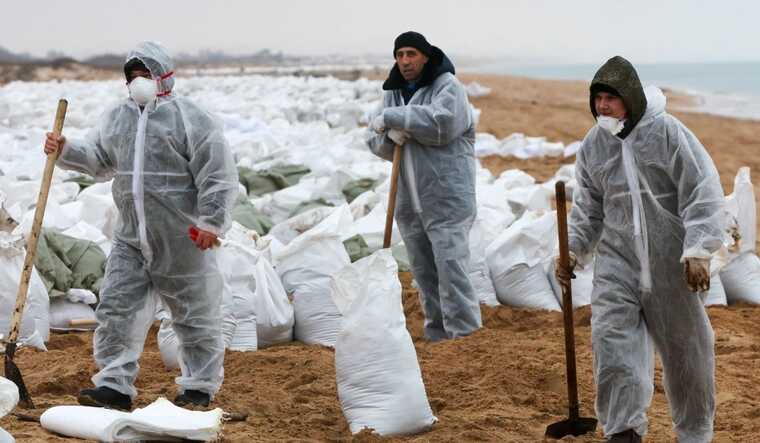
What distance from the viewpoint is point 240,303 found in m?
6.29

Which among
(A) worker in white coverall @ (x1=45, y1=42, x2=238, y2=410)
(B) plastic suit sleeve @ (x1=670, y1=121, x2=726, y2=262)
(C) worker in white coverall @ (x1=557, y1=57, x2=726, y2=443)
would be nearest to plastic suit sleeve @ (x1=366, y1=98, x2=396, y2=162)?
(A) worker in white coverall @ (x1=45, y1=42, x2=238, y2=410)

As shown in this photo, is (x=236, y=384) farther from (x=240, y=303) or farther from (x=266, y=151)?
(x=266, y=151)

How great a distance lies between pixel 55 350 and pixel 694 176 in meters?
3.36

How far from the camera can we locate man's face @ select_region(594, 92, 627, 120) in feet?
14.6

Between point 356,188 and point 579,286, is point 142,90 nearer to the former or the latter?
point 579,286

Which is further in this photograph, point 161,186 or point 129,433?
point 161,186

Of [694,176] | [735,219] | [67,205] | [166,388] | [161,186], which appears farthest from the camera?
[67,205]

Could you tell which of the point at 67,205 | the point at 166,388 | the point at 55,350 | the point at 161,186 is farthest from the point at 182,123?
the point at 67,205

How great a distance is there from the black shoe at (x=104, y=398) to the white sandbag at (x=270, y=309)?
1383 mm

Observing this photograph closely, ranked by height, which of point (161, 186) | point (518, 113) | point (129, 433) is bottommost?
point (518, 113)

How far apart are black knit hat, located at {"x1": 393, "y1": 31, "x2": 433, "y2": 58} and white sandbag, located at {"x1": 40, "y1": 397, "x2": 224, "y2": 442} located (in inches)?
109

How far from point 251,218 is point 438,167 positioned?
6.89ft

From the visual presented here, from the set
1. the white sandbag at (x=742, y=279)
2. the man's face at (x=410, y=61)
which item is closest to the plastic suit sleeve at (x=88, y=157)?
the man's face at (x=410, y=61)

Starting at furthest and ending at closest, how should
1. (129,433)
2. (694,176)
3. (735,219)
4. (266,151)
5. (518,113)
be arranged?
(518,113), (266,151), (735,219), (694,176), (129,433)
